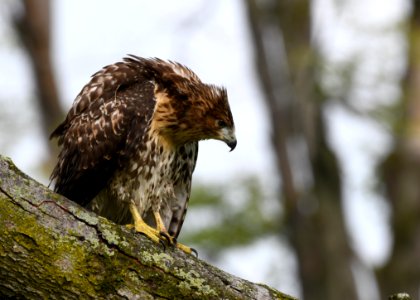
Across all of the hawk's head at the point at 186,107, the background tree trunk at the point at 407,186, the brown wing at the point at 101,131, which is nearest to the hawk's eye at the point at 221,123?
the hawk's head at the point at 186,107

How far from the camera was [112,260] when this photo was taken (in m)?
3.84

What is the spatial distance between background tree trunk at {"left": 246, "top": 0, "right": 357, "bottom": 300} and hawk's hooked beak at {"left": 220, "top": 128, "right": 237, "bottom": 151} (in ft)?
22.0

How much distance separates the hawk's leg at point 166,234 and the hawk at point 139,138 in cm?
1

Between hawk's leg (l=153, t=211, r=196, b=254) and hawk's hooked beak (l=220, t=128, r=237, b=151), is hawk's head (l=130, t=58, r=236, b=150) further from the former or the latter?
hawk's leg (l=153, t=211, r=196, b=254)

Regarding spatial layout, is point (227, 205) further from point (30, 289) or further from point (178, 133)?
point (30, 289)

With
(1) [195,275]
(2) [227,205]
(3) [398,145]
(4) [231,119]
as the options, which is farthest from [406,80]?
(1) [195,275]

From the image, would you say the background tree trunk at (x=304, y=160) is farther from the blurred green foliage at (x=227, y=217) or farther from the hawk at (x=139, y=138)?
the hawk at (x=139, y=138)

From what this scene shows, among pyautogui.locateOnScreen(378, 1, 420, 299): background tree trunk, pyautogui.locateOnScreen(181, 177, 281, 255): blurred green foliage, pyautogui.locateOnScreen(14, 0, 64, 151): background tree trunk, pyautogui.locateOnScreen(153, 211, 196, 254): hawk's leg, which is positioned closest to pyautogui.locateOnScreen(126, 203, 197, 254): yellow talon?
pyautogui.locateOnScreen(153, 211, 196, 254): hawk's leg

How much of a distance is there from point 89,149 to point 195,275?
5.54 feet

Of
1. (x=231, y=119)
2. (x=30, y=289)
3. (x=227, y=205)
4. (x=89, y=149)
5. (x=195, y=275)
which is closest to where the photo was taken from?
(x=30, y=289)

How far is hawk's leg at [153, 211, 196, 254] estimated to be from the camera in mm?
4832

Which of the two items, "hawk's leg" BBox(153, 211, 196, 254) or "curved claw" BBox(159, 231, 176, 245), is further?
"hawk's leg" BBox(153, 211, 196, 254)

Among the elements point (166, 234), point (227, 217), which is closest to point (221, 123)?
point (166, 234)

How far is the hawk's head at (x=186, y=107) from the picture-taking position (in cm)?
568
